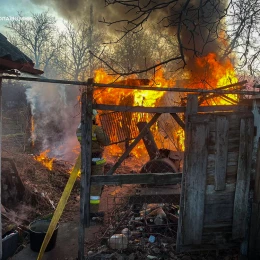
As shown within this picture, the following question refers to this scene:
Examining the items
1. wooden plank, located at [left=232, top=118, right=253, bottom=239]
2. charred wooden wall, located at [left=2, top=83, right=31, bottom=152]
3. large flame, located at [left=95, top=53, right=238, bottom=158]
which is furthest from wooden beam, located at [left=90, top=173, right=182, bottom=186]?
charred wooden wall, located at [left=2, top=83, right=31, bottom=152]

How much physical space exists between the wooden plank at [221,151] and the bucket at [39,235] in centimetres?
347

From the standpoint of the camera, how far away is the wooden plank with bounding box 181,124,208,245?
4.11m

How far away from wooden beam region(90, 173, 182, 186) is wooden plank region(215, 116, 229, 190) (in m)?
0.65

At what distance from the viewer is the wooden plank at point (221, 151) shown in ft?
13.6

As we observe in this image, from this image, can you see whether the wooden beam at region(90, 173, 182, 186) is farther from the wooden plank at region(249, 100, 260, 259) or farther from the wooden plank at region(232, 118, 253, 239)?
the wooden plank at region(249, 100, 260, 259)

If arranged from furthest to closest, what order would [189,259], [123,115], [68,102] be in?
[68,102]
[123,115]
[189,259]

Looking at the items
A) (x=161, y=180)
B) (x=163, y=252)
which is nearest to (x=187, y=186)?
(x=161, y=180)

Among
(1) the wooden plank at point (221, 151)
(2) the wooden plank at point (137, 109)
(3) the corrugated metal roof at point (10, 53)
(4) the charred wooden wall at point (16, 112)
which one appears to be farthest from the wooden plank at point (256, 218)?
(4) the charred wooden wall at point (16, 112)

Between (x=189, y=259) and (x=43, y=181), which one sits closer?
(x=189, y=259)

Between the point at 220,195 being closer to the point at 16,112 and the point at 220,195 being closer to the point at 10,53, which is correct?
the point at 10,53

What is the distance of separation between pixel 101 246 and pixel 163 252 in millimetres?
1219

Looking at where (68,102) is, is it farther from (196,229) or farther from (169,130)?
(196,229)

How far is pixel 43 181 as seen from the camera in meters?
8.69

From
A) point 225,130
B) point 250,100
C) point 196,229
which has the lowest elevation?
point 196,229
